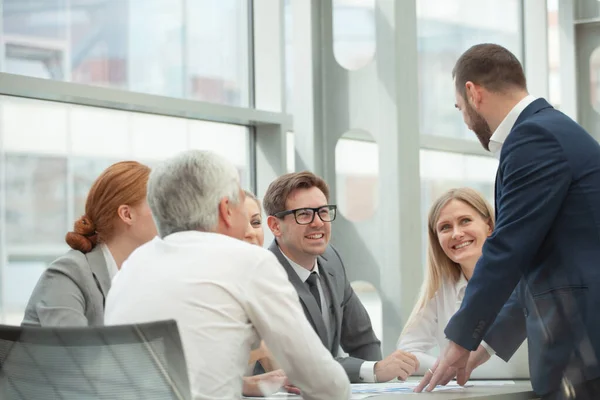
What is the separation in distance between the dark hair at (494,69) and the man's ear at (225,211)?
0.88 metres

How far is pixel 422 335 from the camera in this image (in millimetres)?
3400

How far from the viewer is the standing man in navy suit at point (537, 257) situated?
246 cm

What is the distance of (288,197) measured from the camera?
12.0 feet

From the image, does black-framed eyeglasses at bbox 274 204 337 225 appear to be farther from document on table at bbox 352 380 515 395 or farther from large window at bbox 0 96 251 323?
large window at bbox 0 96 251 323

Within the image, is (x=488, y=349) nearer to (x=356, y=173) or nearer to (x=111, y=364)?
(x=111, y=364)

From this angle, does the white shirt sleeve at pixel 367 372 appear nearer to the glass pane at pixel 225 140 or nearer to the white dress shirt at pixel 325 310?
the white dress shirt at pixel 325 310

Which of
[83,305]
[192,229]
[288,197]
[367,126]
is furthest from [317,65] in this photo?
[192,229]

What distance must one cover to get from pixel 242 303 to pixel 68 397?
432mm

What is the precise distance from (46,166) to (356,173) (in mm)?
2098

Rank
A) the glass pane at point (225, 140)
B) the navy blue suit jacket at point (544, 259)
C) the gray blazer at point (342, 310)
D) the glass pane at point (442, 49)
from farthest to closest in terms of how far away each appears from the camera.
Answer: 1. the glass pane at point (442, 49)
2. the glass pane at point (225, 140)
3. the gray blazer at point (342, 310)
4. the navy blue suit jacket at point (544, 259)

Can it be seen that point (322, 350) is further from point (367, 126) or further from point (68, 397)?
point (367, 126)

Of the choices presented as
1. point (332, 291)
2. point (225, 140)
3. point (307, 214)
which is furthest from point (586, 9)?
point (332, 291)

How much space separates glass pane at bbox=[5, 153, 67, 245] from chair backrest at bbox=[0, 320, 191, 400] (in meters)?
2.07

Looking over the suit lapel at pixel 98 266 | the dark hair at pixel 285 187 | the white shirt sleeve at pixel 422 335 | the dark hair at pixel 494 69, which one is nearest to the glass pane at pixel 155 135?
the dark hair at pixel 285 187
